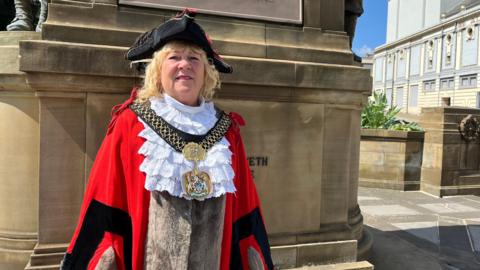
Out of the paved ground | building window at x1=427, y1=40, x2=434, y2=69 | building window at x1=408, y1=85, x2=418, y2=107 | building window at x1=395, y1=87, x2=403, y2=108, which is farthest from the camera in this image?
building window at x1=395, y1=87, x2=403, y2=108

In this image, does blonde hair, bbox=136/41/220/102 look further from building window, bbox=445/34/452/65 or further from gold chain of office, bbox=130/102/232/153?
building window, bbox=445/34/452/65

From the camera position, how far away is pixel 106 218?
77.7 inches

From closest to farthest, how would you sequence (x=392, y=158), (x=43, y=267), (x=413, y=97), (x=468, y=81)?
(x=43, y=267) < (x=392, y=158) < (x=468, y=81) < (x=413, y=97)

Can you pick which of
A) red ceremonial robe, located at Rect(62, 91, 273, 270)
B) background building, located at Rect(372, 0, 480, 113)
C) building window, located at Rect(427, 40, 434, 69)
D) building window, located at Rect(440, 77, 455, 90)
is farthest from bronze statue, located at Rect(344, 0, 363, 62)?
building window, located at Rect(427, 40, 434, 69)

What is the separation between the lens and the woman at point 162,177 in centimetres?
196

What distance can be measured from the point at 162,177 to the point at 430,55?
74891mm

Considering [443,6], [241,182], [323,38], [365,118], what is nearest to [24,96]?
[241,182]

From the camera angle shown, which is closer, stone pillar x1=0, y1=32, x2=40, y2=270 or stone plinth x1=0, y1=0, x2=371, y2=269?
stone plinth x1=0, y1=0, x2=371, y2=269

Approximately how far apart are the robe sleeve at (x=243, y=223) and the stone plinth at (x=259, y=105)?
1.24 meters

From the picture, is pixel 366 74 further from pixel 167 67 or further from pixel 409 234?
pixel 409 234

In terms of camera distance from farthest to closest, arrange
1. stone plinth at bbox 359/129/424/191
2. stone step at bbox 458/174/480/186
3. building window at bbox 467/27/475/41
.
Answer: building window at bbox 467/27/475/41 → stone plinth at bbox 359/129/424/191 → stone step at bbox 458/174/480/186

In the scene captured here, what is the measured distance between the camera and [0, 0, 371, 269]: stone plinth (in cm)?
303

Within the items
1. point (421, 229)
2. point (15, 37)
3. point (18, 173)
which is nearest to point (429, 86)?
point (421, 229)

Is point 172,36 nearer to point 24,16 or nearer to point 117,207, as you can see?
point 117,207
